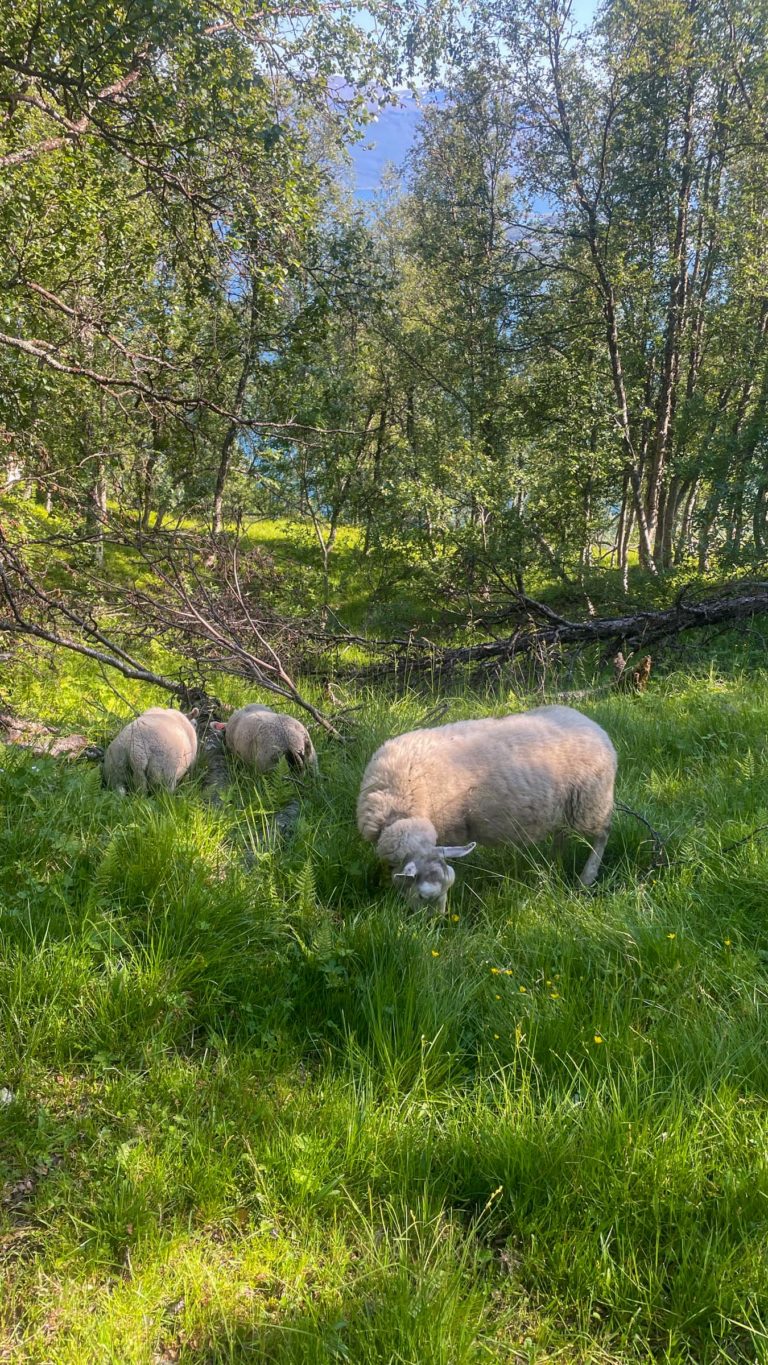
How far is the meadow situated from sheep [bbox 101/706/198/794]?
81cm

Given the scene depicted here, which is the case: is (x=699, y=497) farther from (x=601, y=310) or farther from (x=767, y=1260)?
(x=767, y=1260)

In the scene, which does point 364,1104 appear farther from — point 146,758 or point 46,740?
point 46,740

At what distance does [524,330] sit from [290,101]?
9.61m

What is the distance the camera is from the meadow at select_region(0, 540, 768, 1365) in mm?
1746

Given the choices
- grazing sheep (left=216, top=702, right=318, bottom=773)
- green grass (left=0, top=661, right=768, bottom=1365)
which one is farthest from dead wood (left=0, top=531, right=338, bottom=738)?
green grass (left=0, top=661, right=768, bottom=1365)

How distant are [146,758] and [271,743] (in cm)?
86

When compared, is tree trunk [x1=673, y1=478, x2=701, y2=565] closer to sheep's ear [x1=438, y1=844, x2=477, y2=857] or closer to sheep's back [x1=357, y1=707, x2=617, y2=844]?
sheep's back [x1=357, y1=707, x2=617, y2=844]

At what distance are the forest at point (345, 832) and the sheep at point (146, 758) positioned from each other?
0.30 m

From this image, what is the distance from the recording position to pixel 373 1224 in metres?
1.98

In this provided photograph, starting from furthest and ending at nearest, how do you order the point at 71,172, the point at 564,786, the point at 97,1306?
1. the point at 71,172
2. the point at 564,786
3. the point at 97,1306

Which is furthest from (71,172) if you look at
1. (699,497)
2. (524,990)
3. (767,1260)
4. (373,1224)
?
(699,497)

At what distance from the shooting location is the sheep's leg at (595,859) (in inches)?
156

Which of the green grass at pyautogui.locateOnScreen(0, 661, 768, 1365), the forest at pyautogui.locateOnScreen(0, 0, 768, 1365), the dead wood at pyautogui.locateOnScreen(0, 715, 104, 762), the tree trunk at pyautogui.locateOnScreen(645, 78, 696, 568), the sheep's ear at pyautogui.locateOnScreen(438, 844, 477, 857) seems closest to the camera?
the green grass at pyautogui.locateOnScreen(0, 661, 768, 1365)

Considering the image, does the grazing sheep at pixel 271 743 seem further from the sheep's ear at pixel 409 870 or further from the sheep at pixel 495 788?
the sheep's ear at pixel 409 870
